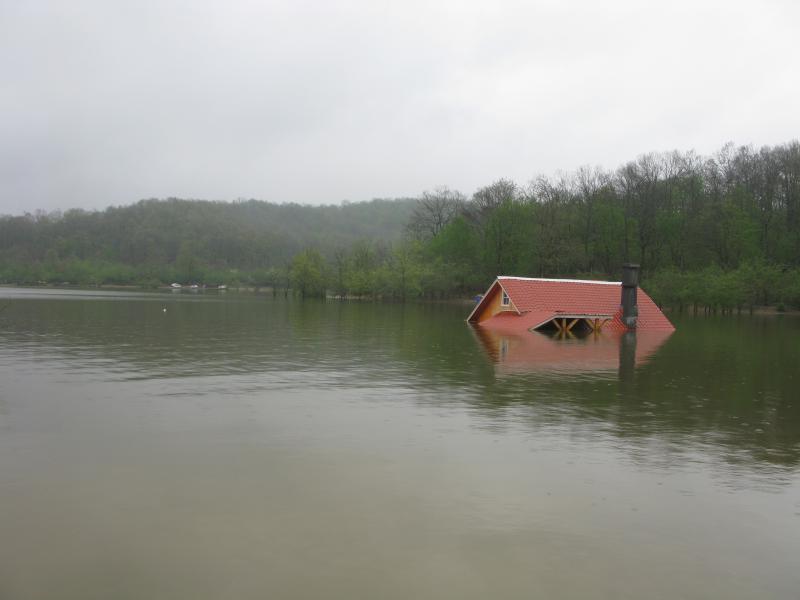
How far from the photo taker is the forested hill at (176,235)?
14088 centimetres

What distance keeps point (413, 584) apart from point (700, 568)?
8.16ft

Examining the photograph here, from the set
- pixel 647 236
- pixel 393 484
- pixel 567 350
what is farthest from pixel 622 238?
pixel 393 484

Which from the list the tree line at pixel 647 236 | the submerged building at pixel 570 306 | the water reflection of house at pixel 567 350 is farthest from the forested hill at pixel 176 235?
the water reflection of house at pixel 567 350

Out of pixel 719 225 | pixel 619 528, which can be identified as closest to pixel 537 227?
pixel 719 225

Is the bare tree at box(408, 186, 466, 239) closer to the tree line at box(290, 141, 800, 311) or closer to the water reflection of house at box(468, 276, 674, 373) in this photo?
the tree line at box(290, 141, 800, 311)

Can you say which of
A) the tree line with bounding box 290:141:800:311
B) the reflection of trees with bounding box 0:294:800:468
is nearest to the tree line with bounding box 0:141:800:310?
the tree line with bounding box 290:141:800:311

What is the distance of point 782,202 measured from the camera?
6488 cm

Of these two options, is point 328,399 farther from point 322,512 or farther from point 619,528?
point 619,528

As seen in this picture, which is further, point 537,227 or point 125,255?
point 125,255

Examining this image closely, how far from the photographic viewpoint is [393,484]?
7.60 metres

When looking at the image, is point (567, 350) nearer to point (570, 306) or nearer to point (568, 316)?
point (568, 316)

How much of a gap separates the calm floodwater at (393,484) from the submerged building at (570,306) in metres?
15.9

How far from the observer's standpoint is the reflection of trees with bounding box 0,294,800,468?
11.0 meters

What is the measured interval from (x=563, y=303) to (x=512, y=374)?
1708 cm
